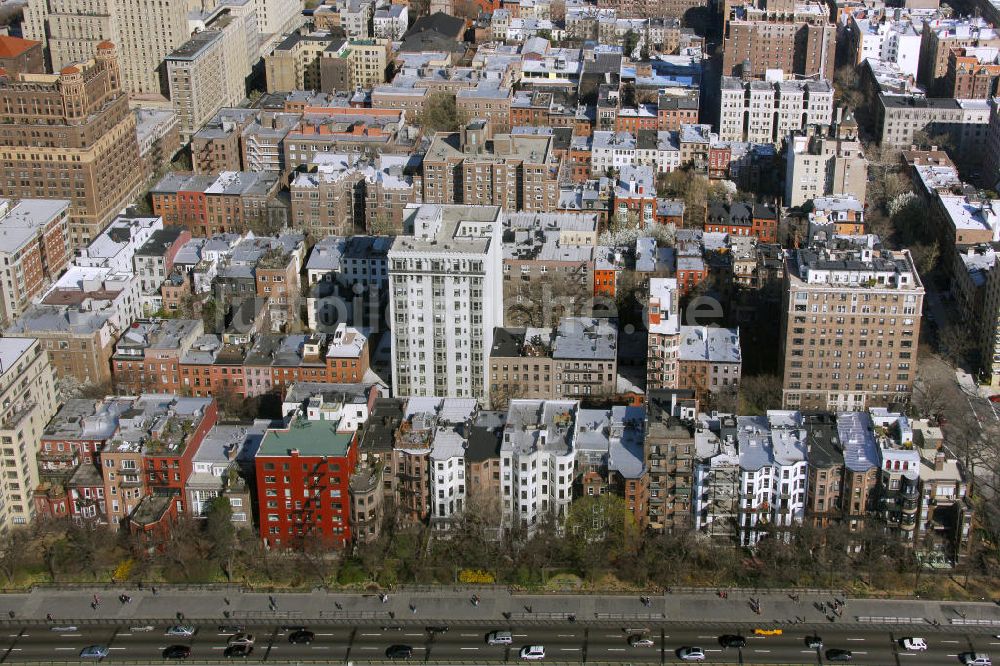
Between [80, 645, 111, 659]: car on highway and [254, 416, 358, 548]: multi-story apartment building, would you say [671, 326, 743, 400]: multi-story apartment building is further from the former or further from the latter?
[80, 645, 111, 659]: car on highway

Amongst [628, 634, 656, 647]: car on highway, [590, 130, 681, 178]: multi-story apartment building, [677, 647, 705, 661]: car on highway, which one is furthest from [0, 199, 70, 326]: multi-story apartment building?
[677, 647, 705, 661]: car on highway

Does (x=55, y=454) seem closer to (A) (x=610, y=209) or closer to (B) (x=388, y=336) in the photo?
(B) (x=388, y=336)

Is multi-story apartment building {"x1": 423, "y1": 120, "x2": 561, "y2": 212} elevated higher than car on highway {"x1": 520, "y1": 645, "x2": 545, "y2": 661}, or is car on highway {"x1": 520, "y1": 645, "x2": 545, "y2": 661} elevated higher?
multi-story apartment building {"x1": 423, "y1": 120, "x2": 561, "y2": 212}

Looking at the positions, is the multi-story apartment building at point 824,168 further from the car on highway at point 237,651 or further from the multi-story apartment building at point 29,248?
the car on highway at point 237,651

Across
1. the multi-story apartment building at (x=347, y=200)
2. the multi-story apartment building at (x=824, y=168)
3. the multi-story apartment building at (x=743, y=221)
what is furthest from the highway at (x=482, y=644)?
the multi-story apartment building at (x=824, y=168)

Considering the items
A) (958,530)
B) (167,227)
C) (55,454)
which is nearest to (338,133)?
(167,227)

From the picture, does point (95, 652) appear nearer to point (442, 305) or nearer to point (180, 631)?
point (180, 631)
